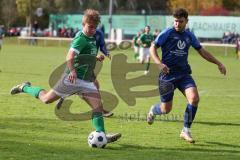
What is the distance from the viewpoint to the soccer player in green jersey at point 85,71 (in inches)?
379

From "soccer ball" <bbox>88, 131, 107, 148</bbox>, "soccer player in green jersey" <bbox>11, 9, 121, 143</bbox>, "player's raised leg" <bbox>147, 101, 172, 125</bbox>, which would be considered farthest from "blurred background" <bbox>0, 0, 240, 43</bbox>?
"soccer ball" <bbox>88, 131, 107, 148</bbox>

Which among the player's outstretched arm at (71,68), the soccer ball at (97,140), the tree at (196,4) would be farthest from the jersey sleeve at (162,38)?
the tree at (196,4)

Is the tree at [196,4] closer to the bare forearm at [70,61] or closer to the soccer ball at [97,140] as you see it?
the bare forearm at [70,61]

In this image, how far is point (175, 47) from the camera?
10695 mm

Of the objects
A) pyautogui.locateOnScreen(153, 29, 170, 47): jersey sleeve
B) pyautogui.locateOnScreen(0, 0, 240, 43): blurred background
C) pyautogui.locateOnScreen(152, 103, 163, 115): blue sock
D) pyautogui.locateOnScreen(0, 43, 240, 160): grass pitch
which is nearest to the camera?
pyautogui.locateOnScreen(0, 43, 240, 160): grass pitch

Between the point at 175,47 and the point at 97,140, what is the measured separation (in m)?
2.25

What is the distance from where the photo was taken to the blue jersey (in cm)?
1066

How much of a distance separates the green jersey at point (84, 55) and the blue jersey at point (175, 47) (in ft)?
4.25

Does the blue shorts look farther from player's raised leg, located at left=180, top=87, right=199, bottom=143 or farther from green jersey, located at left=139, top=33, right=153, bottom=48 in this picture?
green jersey, located at left=139, top=33, right=153, bottom=48

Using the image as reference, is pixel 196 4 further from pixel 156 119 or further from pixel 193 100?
pixel 193 100

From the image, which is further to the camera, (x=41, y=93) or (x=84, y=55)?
→ (x=41, y=93)

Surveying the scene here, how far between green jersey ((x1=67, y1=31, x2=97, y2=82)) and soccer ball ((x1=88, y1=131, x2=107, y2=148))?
0.96 meters

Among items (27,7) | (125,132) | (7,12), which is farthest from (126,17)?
(125,132)

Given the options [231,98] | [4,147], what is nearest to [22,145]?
[4,147]
